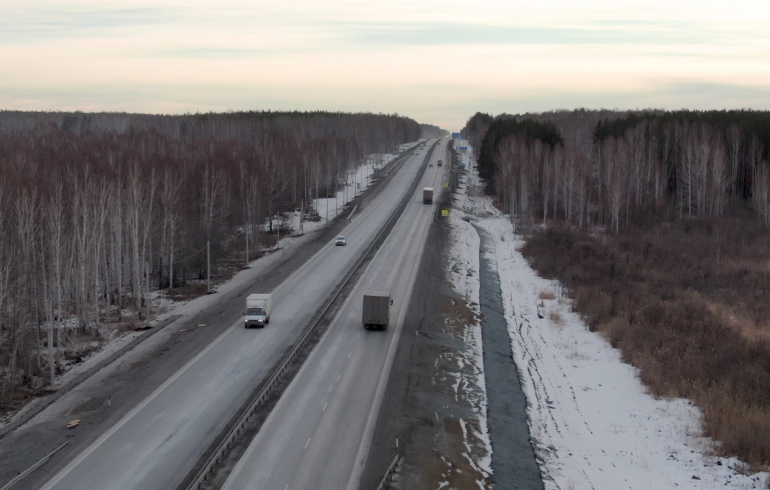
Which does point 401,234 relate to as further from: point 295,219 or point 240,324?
point 240,324

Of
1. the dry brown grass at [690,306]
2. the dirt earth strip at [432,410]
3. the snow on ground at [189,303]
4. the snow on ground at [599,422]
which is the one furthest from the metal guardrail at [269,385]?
the dry brown grass at [690,306]

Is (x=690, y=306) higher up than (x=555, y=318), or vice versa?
(x=690, y=306)

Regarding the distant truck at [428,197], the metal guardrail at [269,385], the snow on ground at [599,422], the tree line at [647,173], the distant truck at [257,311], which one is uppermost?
the tree line at [647,173]

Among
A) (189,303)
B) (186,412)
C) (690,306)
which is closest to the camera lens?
(186,412)

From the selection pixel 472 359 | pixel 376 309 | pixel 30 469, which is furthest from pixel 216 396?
pixel 472 359

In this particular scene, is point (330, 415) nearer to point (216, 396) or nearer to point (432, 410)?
point (432, 410)

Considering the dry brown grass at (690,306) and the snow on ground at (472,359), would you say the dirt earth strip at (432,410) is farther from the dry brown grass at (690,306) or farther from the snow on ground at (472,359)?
the dry brown grass at (690,306)

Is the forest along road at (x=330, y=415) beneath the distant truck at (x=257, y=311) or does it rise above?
beneath

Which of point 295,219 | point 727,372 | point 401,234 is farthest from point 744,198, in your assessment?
point 727,372
